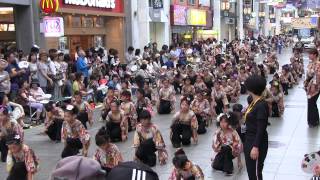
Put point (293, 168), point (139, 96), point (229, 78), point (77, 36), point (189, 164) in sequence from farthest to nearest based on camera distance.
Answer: point (77, 36), point (229, 78), point (139, 96), point (293, 168), point (189, 164)

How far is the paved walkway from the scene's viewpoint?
845cm

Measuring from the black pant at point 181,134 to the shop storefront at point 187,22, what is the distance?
24574 mm

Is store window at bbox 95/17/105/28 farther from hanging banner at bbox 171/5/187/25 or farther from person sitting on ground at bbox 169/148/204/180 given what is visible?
person sitting on ground at bbox 169/148/204/180

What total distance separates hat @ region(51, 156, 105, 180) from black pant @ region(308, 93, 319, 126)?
10126 millimetres

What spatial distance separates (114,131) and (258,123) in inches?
223

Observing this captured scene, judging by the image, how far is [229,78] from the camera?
55.4 feet

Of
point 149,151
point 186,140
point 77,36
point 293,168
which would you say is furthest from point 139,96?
point 77,36

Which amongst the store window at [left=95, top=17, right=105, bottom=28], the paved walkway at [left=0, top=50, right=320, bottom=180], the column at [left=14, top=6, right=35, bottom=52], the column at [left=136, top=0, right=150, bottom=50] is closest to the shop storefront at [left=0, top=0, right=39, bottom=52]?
the column at [left=14, top=6, right=35, bottom=52]

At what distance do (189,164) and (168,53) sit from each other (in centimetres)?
1703

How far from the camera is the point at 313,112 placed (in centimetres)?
1200

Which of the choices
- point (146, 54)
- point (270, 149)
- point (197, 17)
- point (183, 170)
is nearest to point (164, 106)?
point (270, 149)

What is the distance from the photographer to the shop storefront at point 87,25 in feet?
65.8

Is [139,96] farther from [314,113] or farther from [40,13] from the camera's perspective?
[40,13]

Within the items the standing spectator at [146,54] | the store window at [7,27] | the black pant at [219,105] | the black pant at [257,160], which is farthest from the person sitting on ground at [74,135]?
the standing spectator at [146,54]
